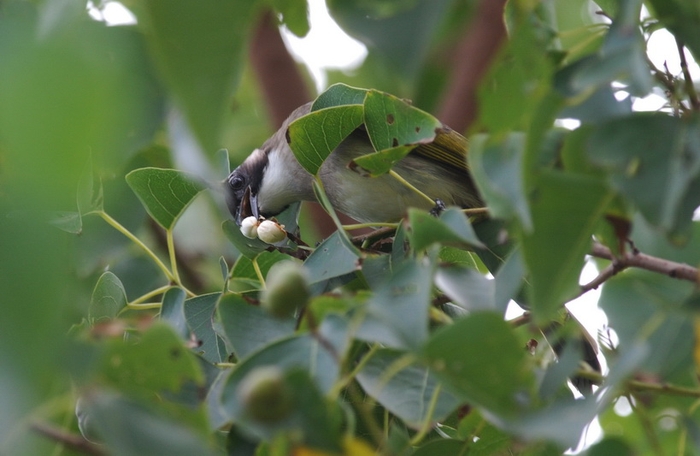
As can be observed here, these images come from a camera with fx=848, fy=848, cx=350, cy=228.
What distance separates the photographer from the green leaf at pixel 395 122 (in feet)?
6.79

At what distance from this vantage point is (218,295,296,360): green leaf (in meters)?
1.76

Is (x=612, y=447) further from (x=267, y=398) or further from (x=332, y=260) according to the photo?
(x=332, y=260)

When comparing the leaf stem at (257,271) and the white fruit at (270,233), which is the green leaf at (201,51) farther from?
the white fruit at (270,233)

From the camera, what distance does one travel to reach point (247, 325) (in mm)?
1786

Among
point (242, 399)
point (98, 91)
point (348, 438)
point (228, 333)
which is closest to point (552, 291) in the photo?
point (348, 438)

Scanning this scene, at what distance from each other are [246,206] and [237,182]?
29 cm

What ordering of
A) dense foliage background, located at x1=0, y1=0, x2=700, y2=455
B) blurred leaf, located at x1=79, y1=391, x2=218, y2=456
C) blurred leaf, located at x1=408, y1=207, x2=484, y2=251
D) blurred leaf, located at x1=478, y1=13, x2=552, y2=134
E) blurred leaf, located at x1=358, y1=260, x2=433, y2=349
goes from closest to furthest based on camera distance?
dense foliage background, located at x1=0, y1=0, x2=700, y2=455, blurred leaf, located at x1=79, y1=391, x2=218, y2=456, blurred leaf, located at x1=358, y1=260, x2=433, y2=349, blurred leaf, located at x1=478, y1=13, x2=552, y2=134, blurred leaf, located at x1=408, y1=207, x2=484, y2=251

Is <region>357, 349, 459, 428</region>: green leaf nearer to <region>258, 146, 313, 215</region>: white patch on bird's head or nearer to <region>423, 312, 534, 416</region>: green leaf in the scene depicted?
<region>423, 312, 534, 416</region>: green leaf

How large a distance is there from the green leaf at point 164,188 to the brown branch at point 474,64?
329cm

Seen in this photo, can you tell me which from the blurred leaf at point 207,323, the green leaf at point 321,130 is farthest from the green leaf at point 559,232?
the blurred leaf at point 207,323

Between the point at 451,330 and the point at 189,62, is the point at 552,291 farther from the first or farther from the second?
the point at 189,62

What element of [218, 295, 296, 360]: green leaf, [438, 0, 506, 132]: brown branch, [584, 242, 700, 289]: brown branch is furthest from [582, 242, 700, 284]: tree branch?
[438, 0, 506, 132]: brown branch

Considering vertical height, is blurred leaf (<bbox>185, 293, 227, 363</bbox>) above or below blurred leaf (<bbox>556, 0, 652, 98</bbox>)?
below

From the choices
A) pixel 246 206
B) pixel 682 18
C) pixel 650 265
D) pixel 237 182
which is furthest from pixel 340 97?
pixel 237 182
